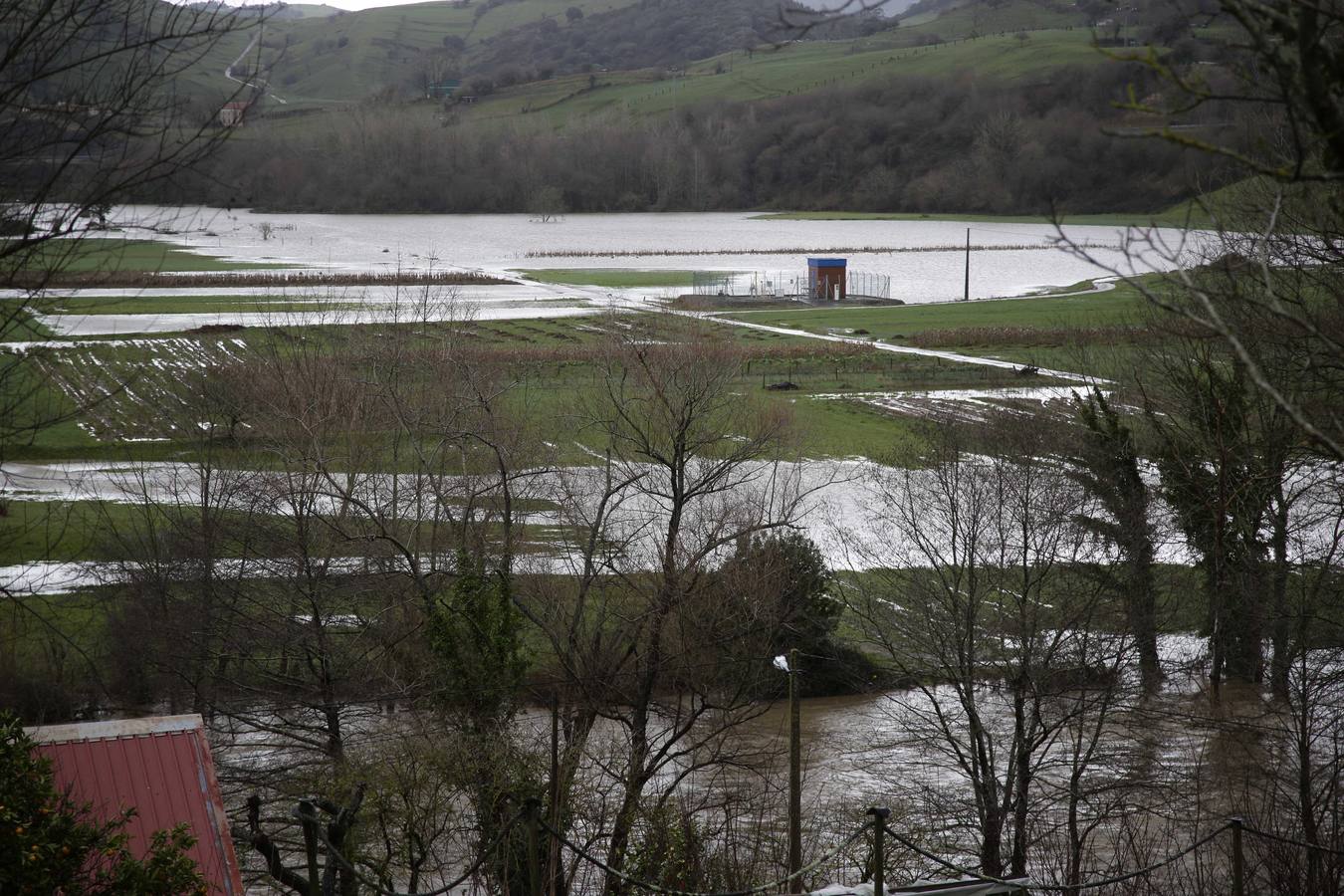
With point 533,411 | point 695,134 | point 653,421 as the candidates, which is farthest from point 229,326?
point 695,134

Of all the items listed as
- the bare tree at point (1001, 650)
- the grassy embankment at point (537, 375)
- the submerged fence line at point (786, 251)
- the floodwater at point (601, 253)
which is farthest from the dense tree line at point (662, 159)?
the bare tree at point (1001, 650)

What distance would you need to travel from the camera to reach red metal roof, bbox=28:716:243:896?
10273 mm

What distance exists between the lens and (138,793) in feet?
34.6

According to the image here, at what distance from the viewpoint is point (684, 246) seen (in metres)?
129

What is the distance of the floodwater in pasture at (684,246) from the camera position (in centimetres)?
9769

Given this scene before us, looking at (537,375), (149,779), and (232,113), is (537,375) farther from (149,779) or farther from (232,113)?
(232,113)

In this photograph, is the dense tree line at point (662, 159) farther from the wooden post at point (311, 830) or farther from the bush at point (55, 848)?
the bush at point (55, 848)

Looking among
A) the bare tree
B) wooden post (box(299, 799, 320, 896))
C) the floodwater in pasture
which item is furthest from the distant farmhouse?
the floodwater in pasture

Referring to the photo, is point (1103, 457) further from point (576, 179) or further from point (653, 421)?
point (576, 179)

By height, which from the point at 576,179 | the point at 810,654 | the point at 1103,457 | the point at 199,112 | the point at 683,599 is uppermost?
the point at 576,179

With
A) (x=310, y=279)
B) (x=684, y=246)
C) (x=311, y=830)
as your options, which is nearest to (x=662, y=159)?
(x=684, y=246)

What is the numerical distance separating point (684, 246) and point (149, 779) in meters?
121

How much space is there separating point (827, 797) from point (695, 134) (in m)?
175

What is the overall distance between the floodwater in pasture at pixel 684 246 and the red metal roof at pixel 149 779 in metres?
68.0
